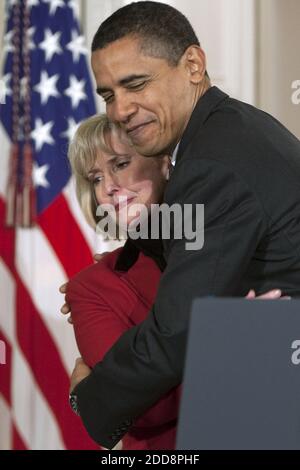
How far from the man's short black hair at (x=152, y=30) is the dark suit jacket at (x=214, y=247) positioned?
0.14 m

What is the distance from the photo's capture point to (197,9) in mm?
4262

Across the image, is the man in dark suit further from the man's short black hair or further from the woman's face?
the woman's face

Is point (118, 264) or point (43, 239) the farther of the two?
point (43, 239)

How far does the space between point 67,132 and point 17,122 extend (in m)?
0.21

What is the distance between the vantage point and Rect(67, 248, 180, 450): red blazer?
1.87 metres

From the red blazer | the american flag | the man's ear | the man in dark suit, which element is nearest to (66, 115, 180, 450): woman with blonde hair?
the red blazer

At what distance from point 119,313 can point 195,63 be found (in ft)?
1.86

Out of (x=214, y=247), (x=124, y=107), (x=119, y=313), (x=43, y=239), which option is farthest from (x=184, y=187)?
(x=43, y=239)

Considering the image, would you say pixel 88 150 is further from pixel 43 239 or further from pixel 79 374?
pixel 43 239

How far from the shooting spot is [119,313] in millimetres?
1961

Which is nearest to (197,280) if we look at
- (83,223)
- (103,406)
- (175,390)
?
(103,406)

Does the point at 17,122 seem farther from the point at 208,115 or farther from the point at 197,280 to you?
the point at 197,280

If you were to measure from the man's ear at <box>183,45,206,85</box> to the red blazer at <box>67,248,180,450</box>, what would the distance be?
1.56ft

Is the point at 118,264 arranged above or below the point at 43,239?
below
